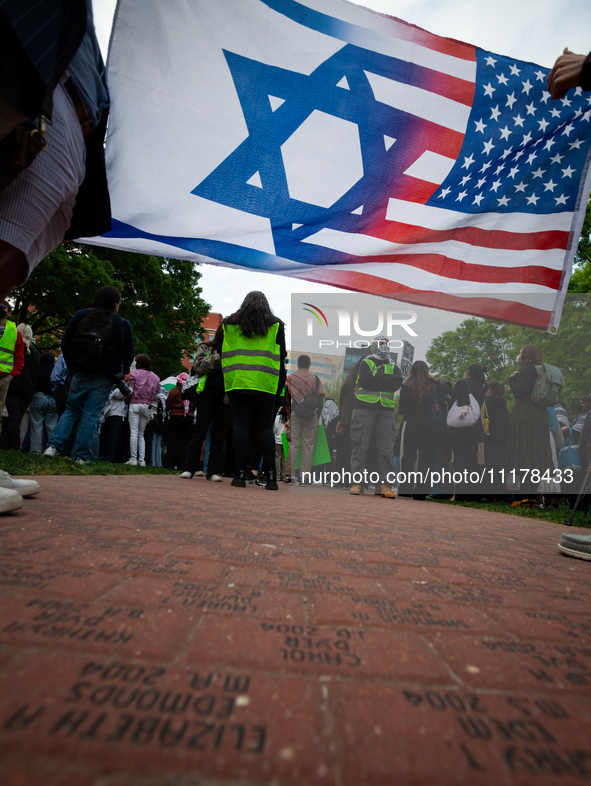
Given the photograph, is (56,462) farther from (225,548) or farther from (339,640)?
(339,640)

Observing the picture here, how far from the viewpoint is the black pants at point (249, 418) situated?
5.21m

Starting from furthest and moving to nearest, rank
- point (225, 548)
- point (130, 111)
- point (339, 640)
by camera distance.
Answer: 1. point (130, 111)
2. point (225, 548)
3. point (339, 640)

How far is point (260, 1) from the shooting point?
3592mm

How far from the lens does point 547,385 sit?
617cm

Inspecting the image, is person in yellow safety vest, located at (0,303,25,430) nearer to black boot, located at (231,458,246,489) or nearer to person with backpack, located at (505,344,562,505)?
black boot, located at (231,458,246,489)

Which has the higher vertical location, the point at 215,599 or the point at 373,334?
the point at 373,334

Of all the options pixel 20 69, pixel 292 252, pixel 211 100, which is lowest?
pixel 20 69

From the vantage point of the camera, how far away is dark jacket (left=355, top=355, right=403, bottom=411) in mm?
6734

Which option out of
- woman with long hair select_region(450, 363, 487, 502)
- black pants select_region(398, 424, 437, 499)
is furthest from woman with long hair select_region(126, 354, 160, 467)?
woman with long hair select_region(450, 363, 487, 502)

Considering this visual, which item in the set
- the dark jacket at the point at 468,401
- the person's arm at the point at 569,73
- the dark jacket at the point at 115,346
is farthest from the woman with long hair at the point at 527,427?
the dark jacket at the point at 115,346

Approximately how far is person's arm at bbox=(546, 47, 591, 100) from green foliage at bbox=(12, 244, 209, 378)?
15830 mm

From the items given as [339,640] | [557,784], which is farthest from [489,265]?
[557,784]

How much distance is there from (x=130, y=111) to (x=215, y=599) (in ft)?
10.7

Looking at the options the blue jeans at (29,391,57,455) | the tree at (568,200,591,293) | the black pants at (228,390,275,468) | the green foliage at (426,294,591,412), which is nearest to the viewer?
the black pants at (228,390,275,468)
